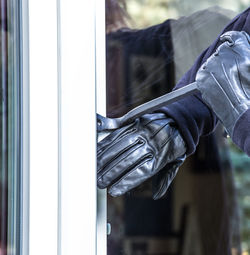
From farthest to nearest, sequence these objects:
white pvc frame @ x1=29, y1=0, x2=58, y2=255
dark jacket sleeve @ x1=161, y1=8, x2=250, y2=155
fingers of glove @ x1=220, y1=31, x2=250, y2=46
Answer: dark jacket sleeve @ x1=161, y1=8, x2=250, y2=155 < fingers of glove @ x1=220, y1=31, x2=250, y2=46 < white pvc frame @ x1=29, y1=0, x2=58, y2=255

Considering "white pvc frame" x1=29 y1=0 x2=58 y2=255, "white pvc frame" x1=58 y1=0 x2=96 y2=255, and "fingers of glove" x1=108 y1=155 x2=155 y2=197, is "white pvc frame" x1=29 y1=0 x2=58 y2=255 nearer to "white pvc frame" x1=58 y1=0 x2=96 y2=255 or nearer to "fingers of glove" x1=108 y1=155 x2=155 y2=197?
"white pvc frame" x1=58 y1=0 x2=96 y2=255

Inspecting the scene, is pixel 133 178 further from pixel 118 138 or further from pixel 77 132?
pixel 77 132

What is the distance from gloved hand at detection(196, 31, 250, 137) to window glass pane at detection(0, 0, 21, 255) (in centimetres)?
33

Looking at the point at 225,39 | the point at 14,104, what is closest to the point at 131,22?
the point at 225,39

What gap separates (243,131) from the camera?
83 centimetres

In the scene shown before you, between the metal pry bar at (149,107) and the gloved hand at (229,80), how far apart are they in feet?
0.08

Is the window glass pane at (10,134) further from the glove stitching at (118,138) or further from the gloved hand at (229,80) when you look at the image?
the gloved hand at (229,80)

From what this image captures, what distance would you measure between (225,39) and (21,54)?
376 millimetres

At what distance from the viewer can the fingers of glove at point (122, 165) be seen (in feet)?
2.88

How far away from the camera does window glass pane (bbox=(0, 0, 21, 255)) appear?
0.78 m

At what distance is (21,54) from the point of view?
784 millimetres

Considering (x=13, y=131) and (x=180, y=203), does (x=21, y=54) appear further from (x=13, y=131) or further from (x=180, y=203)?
(x=180, y=203)

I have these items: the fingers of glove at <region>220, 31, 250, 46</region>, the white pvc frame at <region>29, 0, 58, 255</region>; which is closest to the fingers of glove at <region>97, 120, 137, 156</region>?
the white pvc frame at <region>29, 0, 58, 255</region>

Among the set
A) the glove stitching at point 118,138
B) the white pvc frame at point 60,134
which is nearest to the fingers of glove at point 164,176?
the glove stitching at point 118,138
